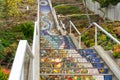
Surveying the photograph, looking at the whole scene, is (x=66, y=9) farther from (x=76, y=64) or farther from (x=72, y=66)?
(x=72, y=66)

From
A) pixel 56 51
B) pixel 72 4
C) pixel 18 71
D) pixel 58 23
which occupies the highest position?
pixel 18 71

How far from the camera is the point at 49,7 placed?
35.4 meters

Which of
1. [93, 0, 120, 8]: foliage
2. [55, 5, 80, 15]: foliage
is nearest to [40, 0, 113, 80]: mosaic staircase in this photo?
[93, 0, 120, 8]: foliage

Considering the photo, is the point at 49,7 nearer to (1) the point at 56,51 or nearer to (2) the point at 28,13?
(2) the point at 28,13

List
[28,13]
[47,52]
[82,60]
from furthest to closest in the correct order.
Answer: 1. [28,13]
2. [47,52]
3. [82,60]

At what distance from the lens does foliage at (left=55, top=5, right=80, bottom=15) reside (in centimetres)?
3316

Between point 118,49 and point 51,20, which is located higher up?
point 118,49

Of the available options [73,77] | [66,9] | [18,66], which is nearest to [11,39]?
[73,77]

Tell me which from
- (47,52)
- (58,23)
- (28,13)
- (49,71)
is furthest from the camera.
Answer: (28,13)

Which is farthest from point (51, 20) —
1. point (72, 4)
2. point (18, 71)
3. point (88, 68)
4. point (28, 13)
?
point (18, 71)

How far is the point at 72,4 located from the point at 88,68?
29.2 meters

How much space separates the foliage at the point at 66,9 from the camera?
33.2m

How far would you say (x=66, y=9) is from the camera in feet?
113

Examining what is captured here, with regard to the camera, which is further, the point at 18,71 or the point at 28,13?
the point at 28,13
